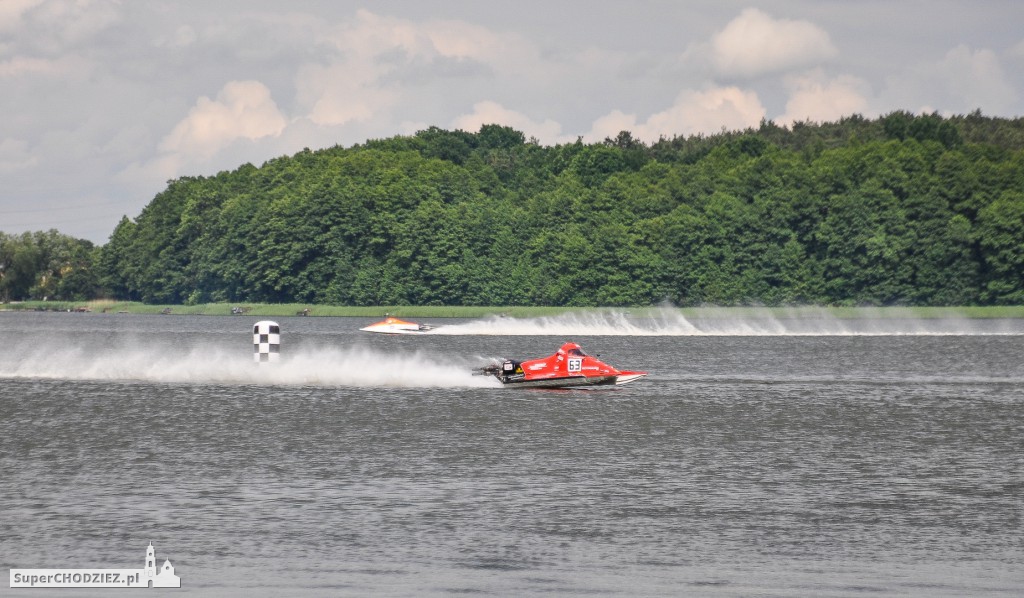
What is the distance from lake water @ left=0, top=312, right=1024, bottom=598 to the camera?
18.2 metres

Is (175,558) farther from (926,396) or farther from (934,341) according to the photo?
(934,341)

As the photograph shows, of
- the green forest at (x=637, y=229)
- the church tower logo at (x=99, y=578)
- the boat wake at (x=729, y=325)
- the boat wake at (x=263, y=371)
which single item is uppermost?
the green forest at (x=637, y=229)

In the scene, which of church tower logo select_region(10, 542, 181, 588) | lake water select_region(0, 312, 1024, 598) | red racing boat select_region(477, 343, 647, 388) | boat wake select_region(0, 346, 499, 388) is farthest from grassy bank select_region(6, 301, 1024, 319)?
church tower logo select_region(10, 542, 181, 588)

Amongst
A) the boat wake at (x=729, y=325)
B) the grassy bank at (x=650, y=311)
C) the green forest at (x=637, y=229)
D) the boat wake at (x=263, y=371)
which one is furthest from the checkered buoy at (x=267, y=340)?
the green forest at (x=637, y=229)

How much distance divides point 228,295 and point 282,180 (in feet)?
60.6

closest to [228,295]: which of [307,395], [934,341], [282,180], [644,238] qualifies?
[282,180]

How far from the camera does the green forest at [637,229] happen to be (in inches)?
5281

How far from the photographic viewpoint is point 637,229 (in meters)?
142

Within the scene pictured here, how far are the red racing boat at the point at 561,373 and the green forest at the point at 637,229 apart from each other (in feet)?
305

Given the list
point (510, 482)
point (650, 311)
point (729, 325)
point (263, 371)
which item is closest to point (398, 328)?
point (729, 325)

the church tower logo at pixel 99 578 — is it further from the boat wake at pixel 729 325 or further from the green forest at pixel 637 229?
the green forest at pixel 637 229

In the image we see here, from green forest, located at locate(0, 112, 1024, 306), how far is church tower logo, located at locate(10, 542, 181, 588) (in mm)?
121515

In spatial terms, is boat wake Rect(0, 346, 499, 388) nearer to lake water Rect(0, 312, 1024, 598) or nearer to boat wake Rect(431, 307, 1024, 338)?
lake water Rect(0, 312, 1024, 598)

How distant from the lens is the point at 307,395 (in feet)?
146
